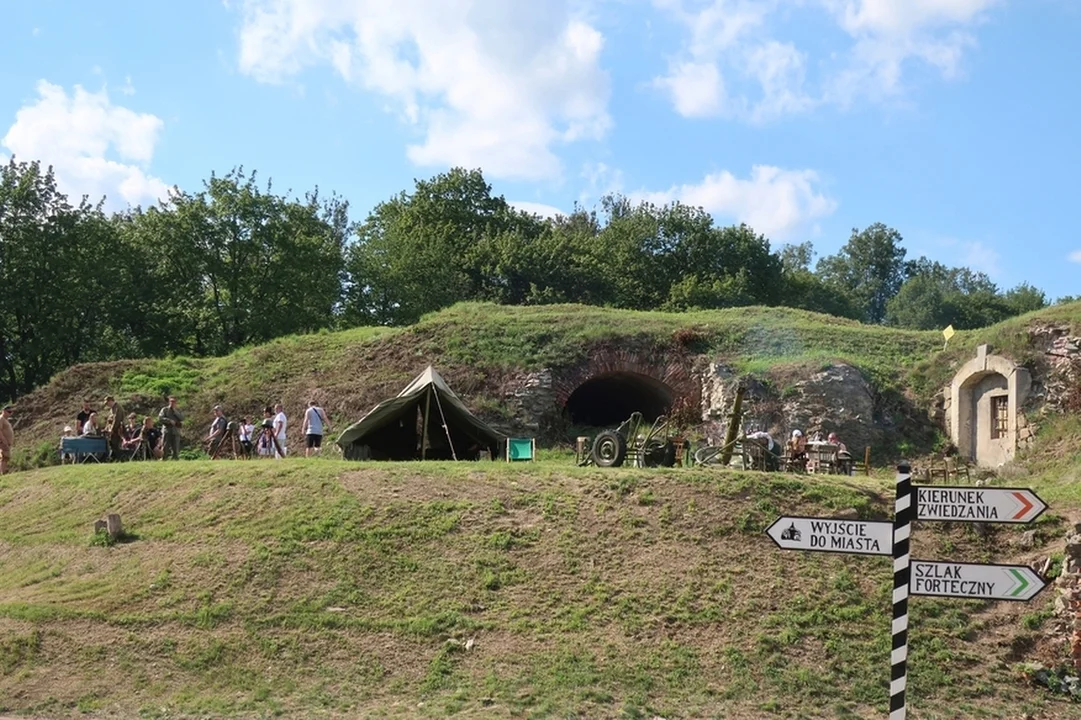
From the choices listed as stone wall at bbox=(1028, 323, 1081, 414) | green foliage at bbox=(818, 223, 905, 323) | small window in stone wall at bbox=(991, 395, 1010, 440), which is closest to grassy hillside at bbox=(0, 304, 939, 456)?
small window in stone wall at bbox=(991, 395, 1010, 440)

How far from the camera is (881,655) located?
12797mm

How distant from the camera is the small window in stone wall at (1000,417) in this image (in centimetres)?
2527

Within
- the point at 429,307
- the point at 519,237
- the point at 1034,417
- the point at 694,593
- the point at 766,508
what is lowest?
the point at 694,593

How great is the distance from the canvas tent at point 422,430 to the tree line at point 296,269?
76.8 feet

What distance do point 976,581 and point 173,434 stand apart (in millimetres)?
20645

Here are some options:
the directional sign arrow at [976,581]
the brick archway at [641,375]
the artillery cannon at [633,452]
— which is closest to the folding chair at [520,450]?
the artillery cannon at [633,452]

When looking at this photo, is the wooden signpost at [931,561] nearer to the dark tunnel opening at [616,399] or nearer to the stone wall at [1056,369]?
the stone wall at [1056,369]

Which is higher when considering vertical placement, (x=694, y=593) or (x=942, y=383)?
(x=942, y=383)

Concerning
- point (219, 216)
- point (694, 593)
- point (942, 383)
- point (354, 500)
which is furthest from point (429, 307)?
point (694, 593)

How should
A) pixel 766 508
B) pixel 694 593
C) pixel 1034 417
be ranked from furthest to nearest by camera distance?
pixel 1034 417 → pixel 766 508 → pixel 694 593

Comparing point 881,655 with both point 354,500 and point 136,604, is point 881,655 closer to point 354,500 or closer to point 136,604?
point 354,500

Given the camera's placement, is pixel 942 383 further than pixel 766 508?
Yes

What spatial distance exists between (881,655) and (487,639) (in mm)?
4615

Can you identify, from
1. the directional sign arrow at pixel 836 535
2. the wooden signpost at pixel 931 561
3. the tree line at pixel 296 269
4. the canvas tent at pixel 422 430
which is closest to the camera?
the wooden signpost at pixel 931 561
